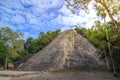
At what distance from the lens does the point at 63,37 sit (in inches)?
1326

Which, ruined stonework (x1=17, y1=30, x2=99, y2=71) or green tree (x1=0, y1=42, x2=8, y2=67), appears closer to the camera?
ruined stonework (x1=17, y1=30, x2=99, y2=71)

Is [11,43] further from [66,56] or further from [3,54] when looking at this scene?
[66,56]

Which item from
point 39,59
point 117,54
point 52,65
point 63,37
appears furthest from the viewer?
point 63,37

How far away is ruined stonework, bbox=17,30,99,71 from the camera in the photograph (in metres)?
28.0

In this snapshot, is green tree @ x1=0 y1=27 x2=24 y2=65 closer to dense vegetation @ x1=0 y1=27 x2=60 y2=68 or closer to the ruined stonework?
dense vegetation @ x1=0 y1=27 x2=60 y2=68

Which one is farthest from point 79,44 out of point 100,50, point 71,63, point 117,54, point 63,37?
point 117,54

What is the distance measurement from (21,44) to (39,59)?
1871 cm

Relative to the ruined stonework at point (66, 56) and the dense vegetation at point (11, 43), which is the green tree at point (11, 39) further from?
the ruined stonework at point (66, 56)

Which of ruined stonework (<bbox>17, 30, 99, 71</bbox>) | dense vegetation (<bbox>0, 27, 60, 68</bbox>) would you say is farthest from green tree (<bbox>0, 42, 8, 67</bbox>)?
ruined stonework (<bbox>17, 30, 99, 71</bbox>)

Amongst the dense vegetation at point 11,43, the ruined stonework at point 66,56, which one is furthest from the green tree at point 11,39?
the ruined stonework at point 66,56

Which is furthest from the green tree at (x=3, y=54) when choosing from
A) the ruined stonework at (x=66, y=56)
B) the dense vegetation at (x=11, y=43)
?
the ruined stonework at (x=66, y=56)

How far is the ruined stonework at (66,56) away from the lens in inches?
1102

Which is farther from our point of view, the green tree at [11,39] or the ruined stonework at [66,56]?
the green tree at [11,39]

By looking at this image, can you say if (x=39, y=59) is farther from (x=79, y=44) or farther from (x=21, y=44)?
(x=21, y=44)
